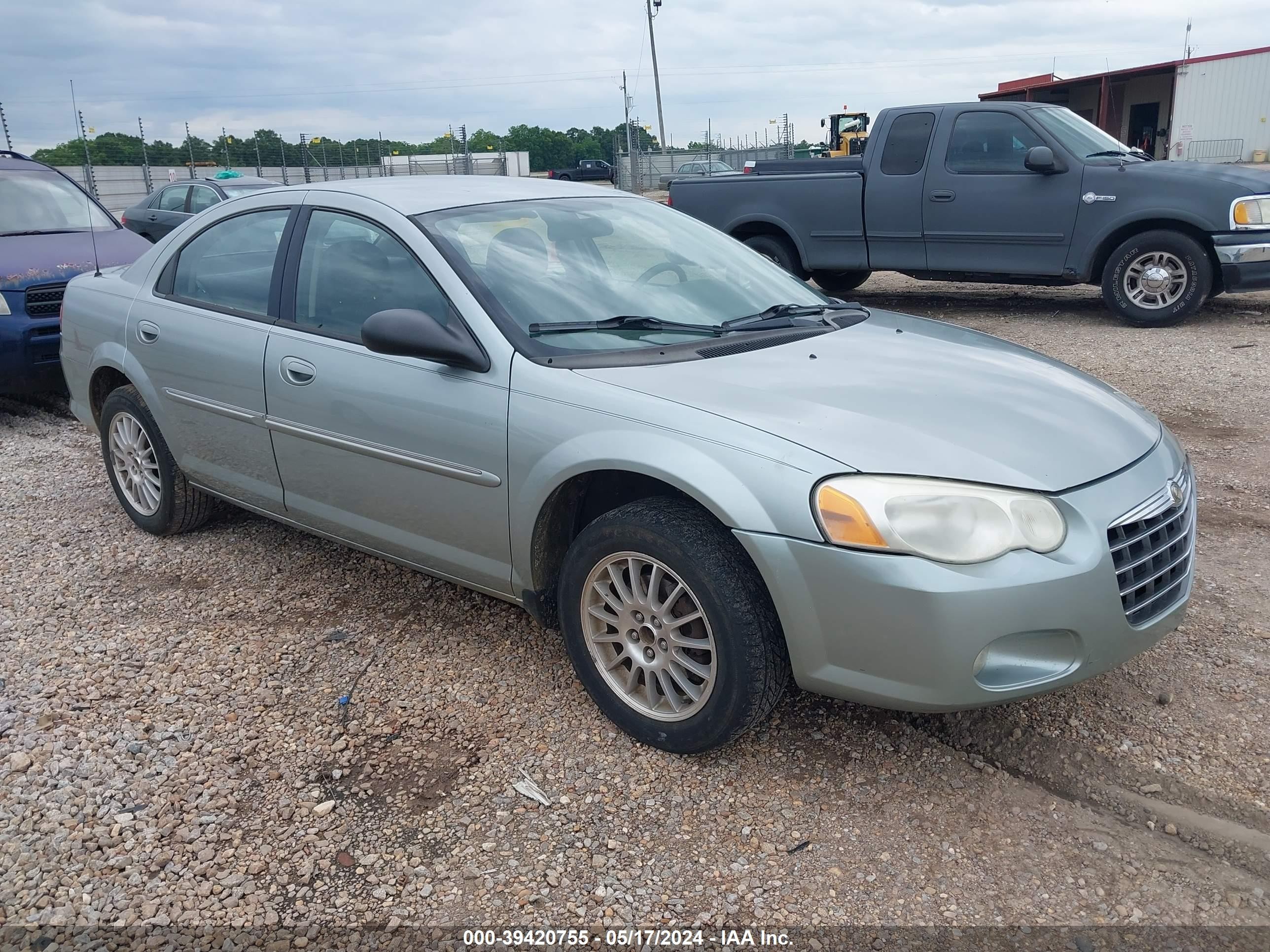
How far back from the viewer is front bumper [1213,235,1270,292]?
8.16 metres

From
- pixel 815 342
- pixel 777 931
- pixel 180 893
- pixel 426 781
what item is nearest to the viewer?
pixel 777 931

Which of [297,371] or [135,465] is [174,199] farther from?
[297,371]

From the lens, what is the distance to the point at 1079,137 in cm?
916

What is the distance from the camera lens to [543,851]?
8.50 feet

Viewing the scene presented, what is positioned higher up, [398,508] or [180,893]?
[398,508]

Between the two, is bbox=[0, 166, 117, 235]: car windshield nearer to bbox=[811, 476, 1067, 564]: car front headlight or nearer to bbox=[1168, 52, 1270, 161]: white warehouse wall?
bbox=[811, 476, 1067, 564]: car front headlight

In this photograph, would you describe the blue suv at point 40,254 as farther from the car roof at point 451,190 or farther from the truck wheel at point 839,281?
the truck wheel at point 839,281

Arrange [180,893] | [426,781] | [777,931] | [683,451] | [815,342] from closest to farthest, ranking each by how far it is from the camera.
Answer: [777,931]
[180,893]
[683,451]
[426,781]
[815,342]

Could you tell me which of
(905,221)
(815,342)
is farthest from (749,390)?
(905,221)

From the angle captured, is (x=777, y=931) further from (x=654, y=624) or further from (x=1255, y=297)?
(x=1255, y=297)

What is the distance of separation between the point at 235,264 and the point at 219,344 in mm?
392

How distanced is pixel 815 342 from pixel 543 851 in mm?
1799

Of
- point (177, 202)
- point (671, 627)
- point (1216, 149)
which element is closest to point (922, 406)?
point (671, 627)

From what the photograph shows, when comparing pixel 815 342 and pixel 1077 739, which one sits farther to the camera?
pixel 815 342
